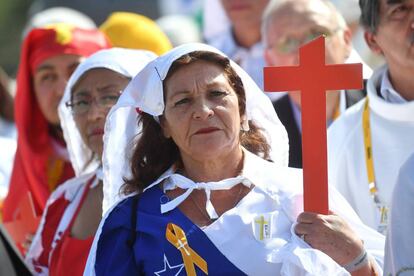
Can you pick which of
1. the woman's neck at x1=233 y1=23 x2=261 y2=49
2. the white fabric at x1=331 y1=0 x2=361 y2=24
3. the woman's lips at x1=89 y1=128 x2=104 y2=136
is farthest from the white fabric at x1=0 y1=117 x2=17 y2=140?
the woman's lips at x1=89 y1=128 x2=104 y2=136

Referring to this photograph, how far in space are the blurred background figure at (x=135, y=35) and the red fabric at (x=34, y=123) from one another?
788 millimetres

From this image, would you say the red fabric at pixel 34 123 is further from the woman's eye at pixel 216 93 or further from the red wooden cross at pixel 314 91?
the red wooden cross at pixel 314 91

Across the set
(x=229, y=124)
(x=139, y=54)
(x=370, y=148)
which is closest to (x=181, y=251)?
(x=229, y=124)

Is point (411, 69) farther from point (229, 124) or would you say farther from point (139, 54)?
point (139, 54)

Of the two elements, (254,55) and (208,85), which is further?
(254,55)

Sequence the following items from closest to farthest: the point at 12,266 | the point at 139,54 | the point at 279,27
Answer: the point at 12,266
the point at 139,54
the point at 279,27

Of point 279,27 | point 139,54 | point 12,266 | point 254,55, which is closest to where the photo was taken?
point 12,266

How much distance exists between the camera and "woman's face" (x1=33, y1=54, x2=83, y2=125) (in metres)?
6.60

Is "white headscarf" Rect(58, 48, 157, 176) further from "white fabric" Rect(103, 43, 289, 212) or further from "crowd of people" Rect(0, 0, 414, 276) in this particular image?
"white fabric" Rect(103, 43, 289, 212)

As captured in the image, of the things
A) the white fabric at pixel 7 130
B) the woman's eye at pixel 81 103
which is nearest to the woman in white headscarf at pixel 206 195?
the woman's eye at pixel 81 103

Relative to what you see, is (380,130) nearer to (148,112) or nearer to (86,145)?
(148,112)

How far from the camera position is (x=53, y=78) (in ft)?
21.8

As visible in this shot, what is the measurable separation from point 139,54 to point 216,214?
158 centimetres

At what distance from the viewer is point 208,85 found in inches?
181
